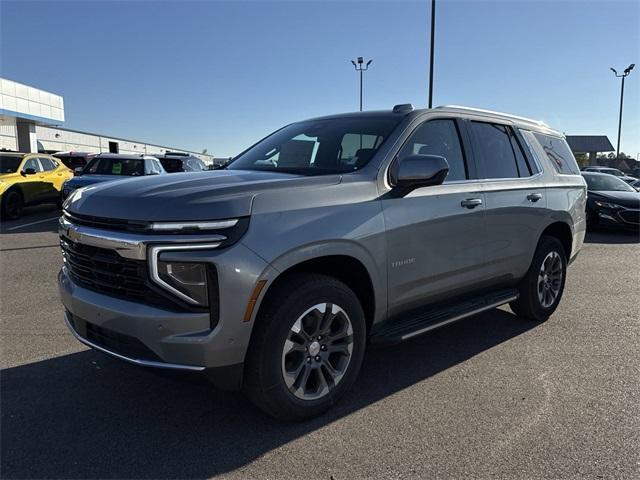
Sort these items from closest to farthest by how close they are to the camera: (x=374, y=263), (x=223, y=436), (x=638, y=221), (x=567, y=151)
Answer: (x=223, y=436)
(x=374, y=263)
(x=567, y=151)
(x=638, y=221)

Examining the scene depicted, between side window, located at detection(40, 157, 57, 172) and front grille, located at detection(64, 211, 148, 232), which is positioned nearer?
front grille, located at detection(64, 211, 148, 232)

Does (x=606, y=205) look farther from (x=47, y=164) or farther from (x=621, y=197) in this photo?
(x=47, y=164)

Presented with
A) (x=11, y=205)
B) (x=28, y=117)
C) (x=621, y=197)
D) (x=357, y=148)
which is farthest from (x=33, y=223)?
(x=28, y=117)

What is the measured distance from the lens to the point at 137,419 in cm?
306

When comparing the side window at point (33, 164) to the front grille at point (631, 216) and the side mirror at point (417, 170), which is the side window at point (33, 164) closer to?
the side mirror at point (417, 170)

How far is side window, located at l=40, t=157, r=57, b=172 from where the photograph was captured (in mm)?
14619

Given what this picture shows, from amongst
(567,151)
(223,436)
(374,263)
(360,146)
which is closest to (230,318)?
(223,436)

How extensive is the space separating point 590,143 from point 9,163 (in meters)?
80.5

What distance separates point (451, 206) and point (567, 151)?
285cm

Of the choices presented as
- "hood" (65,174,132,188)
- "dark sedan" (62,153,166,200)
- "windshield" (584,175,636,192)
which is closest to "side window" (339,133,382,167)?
"hood" (65,174,132,188)

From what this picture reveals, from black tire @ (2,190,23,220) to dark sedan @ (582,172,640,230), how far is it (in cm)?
1518

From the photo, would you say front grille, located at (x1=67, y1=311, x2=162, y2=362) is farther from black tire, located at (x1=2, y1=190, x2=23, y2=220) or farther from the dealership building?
the dealership building

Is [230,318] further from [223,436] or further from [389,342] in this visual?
[389,342]

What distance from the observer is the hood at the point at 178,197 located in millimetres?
2594
